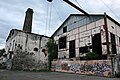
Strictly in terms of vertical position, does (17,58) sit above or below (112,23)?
below

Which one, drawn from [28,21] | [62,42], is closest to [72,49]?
[62,42]

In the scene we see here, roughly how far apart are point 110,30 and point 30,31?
13.3 m

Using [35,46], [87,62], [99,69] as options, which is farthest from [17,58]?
[99,69]

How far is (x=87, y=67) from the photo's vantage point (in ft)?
53.2

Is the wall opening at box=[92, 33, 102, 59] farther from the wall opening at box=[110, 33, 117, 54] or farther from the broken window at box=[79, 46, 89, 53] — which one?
the wall opening at box=[110, 33, 117, 54]

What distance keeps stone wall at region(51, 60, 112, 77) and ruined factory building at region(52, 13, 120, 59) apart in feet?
4.58

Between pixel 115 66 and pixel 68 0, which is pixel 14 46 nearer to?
pixel 68 0

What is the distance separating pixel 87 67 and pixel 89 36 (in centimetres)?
447

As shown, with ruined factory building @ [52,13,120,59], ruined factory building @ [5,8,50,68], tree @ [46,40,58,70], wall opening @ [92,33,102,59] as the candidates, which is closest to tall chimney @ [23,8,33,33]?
ruined factory building @ [5,8,50,68]

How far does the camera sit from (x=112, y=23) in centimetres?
1798

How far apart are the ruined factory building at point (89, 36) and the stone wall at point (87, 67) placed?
1395 mm

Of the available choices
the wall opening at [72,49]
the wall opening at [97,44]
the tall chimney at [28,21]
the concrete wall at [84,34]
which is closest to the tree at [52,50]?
the concrete wall at [84,34]

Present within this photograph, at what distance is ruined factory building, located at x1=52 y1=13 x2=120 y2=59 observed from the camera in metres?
16.6

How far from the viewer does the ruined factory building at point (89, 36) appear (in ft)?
54.4
